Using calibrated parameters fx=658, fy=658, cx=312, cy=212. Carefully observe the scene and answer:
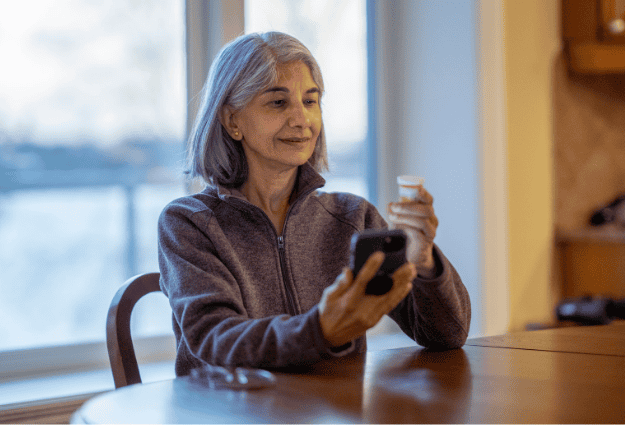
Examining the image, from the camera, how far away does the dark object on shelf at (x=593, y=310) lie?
231 centimetres

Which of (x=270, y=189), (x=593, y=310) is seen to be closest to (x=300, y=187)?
(x=270, y=189)

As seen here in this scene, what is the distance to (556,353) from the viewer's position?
1.18m

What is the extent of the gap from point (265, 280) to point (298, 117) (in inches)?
13.4

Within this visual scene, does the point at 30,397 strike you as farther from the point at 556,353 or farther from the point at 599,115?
the point at 599,115

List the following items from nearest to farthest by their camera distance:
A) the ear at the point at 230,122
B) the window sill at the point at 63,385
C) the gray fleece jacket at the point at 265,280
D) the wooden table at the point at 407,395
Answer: the wooden table at the point at 407,395
the gray fleece jacket at the point at 265,280
the ear at the point at 230,122
the window sill at the point at 63,385

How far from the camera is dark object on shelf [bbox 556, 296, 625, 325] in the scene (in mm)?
2314

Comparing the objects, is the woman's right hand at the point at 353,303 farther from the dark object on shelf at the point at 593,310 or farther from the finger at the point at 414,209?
the dark object on shelf at the point at 593,310

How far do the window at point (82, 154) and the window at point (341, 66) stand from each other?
0.52 m

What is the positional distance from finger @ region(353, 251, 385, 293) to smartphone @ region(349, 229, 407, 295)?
0.01 meters

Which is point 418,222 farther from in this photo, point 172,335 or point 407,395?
point 172,335

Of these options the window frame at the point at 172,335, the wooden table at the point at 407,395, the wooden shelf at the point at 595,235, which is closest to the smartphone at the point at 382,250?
the wooden table at the point at 407,395

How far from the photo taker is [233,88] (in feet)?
4.53

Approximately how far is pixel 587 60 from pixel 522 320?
107 cm

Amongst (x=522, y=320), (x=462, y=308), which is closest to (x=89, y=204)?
(x=462, y=308)
